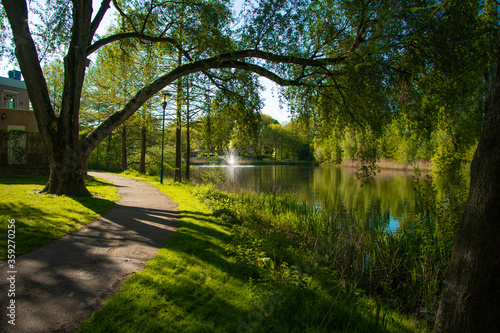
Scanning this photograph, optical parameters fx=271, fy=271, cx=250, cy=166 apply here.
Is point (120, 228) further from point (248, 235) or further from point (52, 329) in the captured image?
point (52, 329)

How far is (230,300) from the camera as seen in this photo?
3.76 meters

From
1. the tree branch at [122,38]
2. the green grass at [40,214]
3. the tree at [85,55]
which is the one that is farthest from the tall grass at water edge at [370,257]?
the tree branch at [122,38]

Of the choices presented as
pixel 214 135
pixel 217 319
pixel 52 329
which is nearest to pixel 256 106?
pixel 214 135

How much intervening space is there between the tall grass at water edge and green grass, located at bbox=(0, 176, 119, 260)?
3508 mm

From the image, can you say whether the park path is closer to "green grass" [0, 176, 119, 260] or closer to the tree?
"green grass" [0, 176, 119, 260]

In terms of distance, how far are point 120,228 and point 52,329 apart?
382 centimetres

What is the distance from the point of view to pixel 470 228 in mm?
2662

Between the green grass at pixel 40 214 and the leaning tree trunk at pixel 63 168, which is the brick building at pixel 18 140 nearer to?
the green grass at pixel 40 214

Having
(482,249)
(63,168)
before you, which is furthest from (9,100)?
(482,249)

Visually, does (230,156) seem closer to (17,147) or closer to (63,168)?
(17,147)

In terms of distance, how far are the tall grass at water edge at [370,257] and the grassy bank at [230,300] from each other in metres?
0.06

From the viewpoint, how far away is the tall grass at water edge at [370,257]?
4.56 meters

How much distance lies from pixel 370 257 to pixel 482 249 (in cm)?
337

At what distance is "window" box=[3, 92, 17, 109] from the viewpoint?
953 inches
